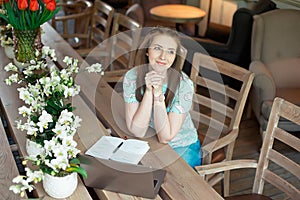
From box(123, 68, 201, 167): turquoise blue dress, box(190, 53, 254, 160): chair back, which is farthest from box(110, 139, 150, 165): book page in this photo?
box(190, 53, 254, 160): chair back

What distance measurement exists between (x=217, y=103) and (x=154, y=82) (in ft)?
2.32

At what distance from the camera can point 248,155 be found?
3051 mm

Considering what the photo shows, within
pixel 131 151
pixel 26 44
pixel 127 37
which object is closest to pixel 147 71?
pixel 131 151

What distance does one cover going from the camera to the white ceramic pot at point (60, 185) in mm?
1339

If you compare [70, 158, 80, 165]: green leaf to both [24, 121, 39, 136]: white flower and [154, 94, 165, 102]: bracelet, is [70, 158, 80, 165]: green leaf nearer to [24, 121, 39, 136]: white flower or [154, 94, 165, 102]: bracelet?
[24, 121, 39, 136]: white flower

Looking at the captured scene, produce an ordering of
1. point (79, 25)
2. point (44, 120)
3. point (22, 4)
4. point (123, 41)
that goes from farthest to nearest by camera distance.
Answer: point (79, 25)
point (123, 41)
point (22, 4)
point (44, 120)

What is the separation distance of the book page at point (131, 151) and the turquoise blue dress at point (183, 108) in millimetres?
172

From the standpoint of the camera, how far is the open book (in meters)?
1.55

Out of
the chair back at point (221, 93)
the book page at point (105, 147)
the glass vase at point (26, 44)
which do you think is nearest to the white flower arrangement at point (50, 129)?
the book page at point (105, 147)

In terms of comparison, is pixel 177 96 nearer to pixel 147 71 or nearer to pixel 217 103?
pixel 147 71

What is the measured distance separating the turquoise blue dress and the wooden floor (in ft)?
2.60

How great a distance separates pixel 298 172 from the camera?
1.69 meters

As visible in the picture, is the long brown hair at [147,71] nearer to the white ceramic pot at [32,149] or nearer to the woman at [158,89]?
the woman at [158,89]

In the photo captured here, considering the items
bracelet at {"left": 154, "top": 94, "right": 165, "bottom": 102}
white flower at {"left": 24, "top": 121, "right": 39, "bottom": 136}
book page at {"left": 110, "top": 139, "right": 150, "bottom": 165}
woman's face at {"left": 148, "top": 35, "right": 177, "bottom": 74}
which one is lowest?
book page at {"left": 110, "top": 139, "right": 150, "bottom": 165}
